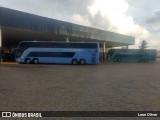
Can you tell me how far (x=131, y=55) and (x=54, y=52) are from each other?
66.9 ft

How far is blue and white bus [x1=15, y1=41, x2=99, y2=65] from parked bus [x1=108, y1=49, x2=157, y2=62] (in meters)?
15.5

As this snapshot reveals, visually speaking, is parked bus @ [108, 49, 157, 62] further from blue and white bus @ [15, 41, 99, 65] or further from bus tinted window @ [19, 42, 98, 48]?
bus tinted window @ [19, 42, 98, 48]

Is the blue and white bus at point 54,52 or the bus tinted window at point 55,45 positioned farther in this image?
the blue and white bus at point 54,52

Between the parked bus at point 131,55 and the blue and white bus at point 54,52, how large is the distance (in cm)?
1552

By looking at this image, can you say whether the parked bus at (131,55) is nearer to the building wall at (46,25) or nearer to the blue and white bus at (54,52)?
the building wall at (46,25)

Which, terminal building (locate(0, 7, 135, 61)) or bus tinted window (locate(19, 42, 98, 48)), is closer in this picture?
terminal building (locate(0, 7, 135, 61))

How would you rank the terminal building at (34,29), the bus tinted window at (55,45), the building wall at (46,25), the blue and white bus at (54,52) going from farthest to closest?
the blue and white bus at (54,52)
the bus tinted window at (55,45)
the terminal building at (34,29)
the building wall at (46,25)

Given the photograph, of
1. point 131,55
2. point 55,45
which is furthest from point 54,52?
point 131,55

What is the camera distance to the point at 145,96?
→ 8188 millimetres

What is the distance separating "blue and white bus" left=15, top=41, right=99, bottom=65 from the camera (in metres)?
28.2

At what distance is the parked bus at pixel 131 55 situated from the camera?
43.3 meters

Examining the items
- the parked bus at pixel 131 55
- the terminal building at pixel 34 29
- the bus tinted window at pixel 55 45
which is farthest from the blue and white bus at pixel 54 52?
the parked bus at pixel 131 55

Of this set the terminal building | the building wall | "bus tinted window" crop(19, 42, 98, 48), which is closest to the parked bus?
the terminal building

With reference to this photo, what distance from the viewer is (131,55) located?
43.8 m
